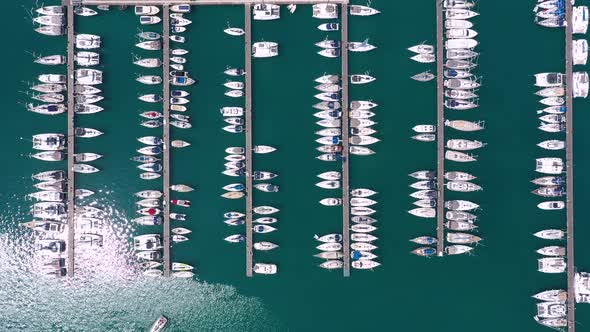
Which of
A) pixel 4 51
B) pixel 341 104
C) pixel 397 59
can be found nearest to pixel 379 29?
pixel 397 59

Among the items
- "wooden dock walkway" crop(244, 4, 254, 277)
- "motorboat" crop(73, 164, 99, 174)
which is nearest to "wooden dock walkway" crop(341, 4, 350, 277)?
"wooden dock walkway" crop(244, 4, 254, 277)

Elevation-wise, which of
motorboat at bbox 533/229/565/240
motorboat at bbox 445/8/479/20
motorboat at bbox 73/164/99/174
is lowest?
motorboat at bbox 533/229/565/240

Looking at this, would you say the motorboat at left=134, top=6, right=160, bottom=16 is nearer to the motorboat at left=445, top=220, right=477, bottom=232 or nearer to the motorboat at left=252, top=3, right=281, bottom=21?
the motorboat at left=252, top=3, right=281, bottom=21

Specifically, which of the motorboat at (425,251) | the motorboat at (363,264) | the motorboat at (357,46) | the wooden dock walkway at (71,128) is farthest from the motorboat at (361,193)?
the wooden dock walkway at (71,128)

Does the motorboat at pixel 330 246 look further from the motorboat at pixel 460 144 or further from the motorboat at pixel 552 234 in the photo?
the motorboat at pixel 552 234

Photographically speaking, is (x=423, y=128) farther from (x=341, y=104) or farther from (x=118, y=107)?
(x=118, y=107)

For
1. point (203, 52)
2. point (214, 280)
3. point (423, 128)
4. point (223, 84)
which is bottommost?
point (214, 280)
